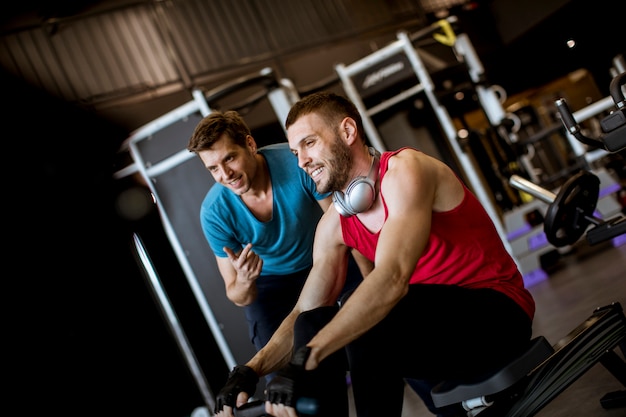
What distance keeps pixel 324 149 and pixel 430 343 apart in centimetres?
60

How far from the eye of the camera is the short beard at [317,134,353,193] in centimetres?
165

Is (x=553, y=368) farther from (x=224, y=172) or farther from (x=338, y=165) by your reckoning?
(x=224, y=172)

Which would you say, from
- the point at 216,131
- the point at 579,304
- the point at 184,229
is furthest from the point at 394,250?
the point at 579,304

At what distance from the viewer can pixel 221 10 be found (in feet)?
17.2

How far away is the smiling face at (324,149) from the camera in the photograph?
1.65 m

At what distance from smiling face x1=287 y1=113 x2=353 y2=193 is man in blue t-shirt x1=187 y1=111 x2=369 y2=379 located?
0.24 metres

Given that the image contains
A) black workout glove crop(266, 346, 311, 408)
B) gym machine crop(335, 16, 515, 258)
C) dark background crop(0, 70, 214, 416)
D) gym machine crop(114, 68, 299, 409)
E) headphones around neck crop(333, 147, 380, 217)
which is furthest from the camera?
gym machine crop(335, 16, 515, 258)

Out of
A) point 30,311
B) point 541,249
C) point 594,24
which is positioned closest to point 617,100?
point 30,311

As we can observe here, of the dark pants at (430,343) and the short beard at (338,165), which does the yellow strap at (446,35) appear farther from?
the dark pants at (430,343)

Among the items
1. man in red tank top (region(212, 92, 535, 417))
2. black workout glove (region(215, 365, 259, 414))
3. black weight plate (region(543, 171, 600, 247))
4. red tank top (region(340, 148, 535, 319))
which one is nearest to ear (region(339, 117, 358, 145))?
man in red tank top (region(212, 92, 535, 417))

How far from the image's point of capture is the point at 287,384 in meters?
1.29

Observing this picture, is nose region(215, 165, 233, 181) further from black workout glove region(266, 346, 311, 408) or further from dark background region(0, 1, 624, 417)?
black workout glove region(266, 346, 311, 408)

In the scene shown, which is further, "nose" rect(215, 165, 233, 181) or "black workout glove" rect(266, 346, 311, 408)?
"nose" rect(215, 165, 233, 181)

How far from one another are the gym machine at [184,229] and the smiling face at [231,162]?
0.25 m
